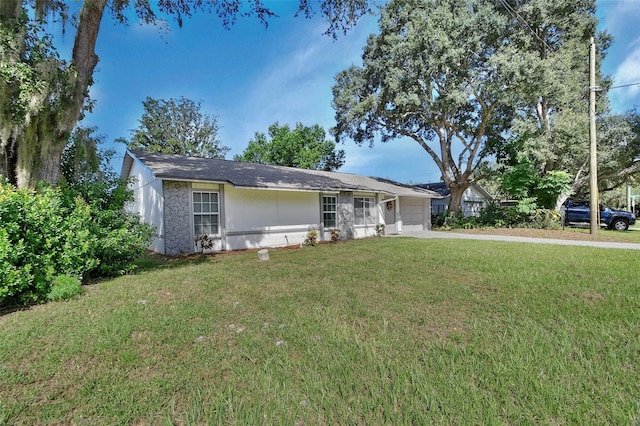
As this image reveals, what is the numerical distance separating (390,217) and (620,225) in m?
13.9

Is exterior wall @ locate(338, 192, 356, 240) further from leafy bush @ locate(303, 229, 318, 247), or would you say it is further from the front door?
the front door

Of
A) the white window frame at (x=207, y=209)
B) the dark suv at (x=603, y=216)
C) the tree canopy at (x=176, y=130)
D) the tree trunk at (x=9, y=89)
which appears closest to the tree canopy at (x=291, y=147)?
the tree canopy at (x=176, y=130)

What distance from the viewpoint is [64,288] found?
4.86 metres

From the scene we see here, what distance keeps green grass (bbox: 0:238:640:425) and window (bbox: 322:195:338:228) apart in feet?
26.5

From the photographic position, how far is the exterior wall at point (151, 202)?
9.56 meters

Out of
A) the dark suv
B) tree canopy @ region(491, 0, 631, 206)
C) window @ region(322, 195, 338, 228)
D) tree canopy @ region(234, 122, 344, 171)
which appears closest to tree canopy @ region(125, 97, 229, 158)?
tree canopy @ region(234, 122, 344, 171)

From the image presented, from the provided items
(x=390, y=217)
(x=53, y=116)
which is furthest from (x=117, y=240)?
(x=390, y=217)

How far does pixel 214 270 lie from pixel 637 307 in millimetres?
7697

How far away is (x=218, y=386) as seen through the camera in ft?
8.17

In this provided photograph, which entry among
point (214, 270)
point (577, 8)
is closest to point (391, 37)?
point (577, 8)

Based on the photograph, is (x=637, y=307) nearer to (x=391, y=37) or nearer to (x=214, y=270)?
(x=214, y=270)

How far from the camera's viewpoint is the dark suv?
17.2 metres

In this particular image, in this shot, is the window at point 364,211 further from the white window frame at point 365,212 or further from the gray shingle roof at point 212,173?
the gray shingle roof at point 212,173

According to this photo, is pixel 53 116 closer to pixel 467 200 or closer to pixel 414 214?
pixel 414 214
